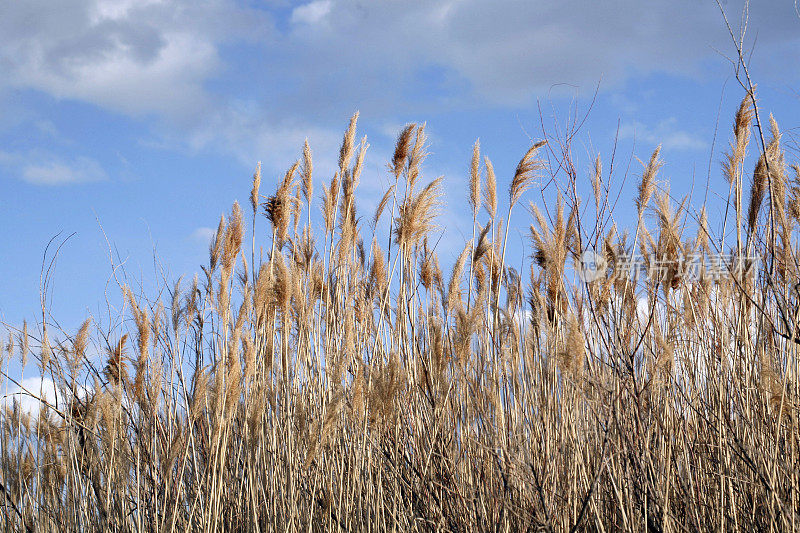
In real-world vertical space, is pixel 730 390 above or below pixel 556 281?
below

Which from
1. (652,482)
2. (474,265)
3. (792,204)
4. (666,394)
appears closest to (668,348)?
(652,482)

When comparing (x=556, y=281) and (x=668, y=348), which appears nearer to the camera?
(x=668, y=348)

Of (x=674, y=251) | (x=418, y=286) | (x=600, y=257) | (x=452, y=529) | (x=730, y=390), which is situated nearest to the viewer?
(x=452, y=529)

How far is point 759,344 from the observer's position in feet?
8.28

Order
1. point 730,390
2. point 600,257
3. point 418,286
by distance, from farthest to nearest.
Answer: point 418,286, point 730,390, point 600,257

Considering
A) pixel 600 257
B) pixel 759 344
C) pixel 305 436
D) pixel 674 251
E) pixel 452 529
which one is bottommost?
pixel 452 529

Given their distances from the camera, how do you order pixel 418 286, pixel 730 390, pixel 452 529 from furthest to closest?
pixel 418 286 → pixel 730 390 → pixel 452 529

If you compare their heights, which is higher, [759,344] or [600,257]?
[600,257]

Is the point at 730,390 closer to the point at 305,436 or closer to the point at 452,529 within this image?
the point at 452,529

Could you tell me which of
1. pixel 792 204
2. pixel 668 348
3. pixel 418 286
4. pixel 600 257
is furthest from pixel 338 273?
pixel 792 204

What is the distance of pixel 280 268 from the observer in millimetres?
2920

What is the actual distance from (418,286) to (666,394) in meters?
1.25

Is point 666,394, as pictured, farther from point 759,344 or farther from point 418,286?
point 418,286

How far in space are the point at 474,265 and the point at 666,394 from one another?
3.76 feet
